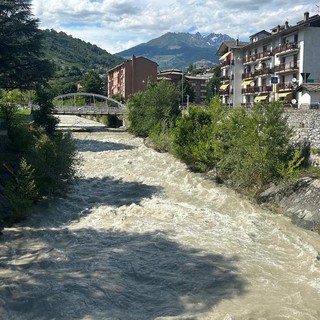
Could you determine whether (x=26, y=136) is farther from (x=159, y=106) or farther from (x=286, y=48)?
(x=286, y=48)

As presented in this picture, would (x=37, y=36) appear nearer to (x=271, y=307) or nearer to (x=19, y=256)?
(x=19, y=256)

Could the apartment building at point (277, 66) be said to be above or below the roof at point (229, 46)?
below

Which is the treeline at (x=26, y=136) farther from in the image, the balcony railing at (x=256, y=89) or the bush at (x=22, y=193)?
the balcony railing at (x=256, y=89)

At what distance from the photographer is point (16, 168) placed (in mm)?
20281

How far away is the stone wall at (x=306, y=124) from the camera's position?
21.3 meters

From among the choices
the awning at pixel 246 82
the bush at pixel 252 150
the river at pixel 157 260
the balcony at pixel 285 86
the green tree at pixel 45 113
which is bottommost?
the river at pixel 157 260

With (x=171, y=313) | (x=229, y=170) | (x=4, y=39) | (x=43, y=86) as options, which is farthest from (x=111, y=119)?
(x=171, y=313)

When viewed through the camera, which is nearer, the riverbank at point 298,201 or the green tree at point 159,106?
the riverbank at point 298,201

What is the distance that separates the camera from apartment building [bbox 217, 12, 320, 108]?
4050cm

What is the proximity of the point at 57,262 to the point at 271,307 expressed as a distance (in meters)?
6.02

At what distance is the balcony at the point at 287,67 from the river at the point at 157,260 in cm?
2583

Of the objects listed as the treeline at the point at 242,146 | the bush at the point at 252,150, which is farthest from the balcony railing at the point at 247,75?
the bush at the point at 252,150

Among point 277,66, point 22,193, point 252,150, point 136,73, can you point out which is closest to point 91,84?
point 136,73

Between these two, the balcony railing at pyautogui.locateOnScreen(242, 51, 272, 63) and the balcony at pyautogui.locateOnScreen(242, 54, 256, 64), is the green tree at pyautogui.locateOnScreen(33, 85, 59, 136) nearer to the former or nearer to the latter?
the balcony railing at pyautogui.locateOnScreen(242, 51, 272, 63)
